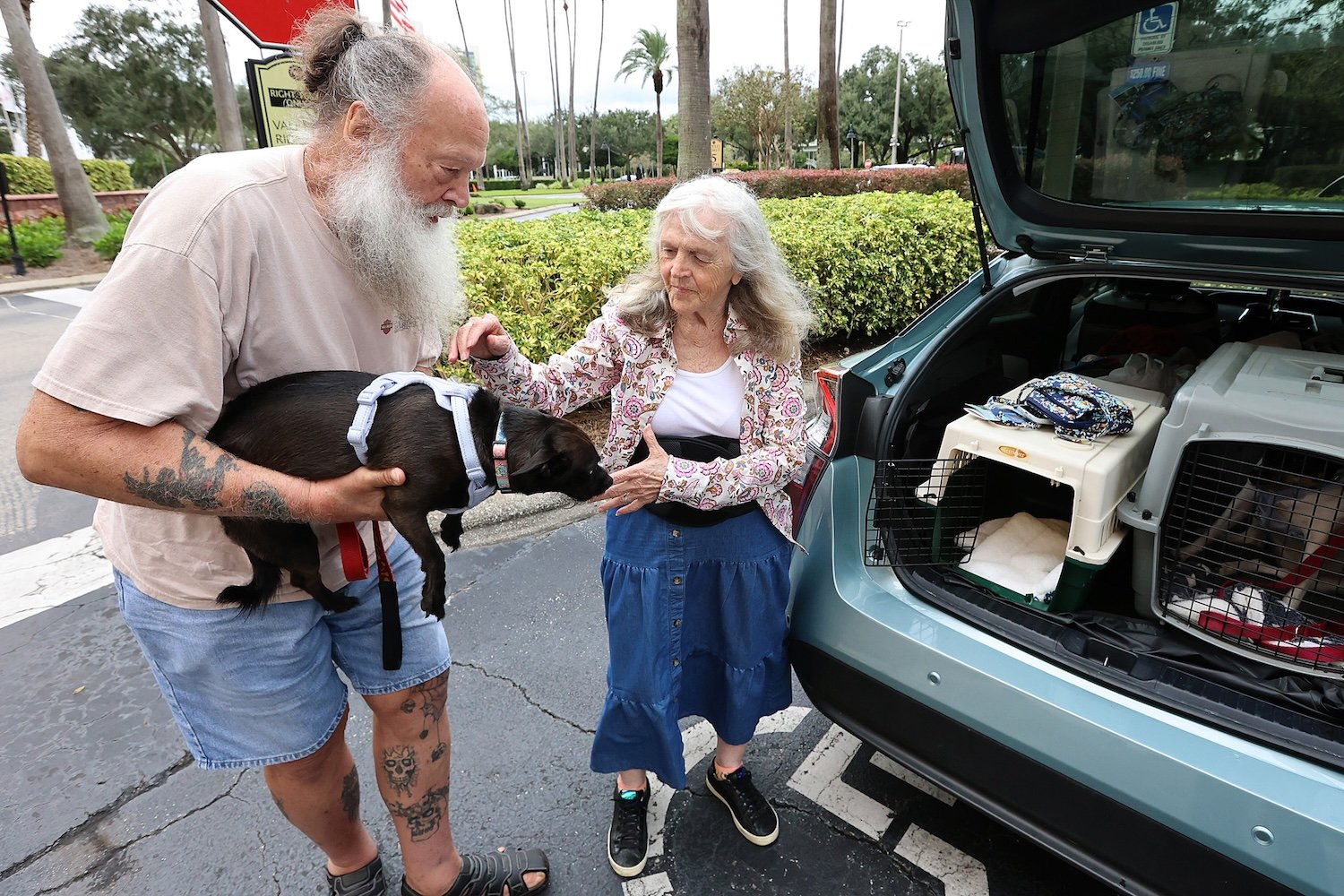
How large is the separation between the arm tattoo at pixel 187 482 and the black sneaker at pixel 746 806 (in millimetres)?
1743

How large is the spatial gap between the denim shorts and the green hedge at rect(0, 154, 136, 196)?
2440cm

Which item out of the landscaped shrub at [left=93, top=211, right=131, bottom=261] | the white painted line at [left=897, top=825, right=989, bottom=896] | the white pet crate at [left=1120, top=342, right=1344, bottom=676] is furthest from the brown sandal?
the landscaped shrub at [left=93, top=211, right=131, bottom=261]

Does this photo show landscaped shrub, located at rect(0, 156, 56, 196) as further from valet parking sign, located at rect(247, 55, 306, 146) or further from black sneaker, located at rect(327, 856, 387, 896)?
black sneaker, located at rect(327, 856, 387, 896)

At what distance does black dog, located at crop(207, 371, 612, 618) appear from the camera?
1471 mm

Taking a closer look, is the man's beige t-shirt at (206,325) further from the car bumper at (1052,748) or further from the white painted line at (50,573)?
the white painted line at (50,573)

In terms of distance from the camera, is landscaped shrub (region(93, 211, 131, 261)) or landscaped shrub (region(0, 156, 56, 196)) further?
landscaped shrub (region(0, 156, 56, 196))

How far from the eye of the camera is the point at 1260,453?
189 cm

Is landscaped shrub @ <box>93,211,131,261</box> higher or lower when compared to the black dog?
higher

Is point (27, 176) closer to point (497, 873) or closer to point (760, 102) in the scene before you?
point (497, 873)

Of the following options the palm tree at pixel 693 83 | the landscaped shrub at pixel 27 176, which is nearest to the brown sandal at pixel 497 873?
the palm tree at pixel 693 83

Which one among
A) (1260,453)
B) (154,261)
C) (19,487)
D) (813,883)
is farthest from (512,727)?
(19,487)

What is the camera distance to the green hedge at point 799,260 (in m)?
5.14

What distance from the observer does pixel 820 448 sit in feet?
7.74

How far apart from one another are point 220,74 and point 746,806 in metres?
19.1
